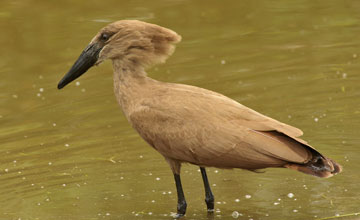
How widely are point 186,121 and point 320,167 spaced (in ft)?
4.36

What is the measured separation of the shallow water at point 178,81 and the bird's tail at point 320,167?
0.76 meters

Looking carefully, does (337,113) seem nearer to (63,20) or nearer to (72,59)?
(72,59)

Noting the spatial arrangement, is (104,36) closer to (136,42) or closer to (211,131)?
(136,42)

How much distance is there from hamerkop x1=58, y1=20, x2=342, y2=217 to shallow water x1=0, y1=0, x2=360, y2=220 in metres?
0.76

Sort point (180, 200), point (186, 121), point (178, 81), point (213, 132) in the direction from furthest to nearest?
1. point (178, 81)
2. point (180, 200)
3. point (186, 121)
4. point (213, 132)

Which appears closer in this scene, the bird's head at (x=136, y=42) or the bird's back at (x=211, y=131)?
the bird's back at (x=211, y=131)

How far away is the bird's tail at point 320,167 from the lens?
24.9 feet

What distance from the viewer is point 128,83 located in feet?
28.4

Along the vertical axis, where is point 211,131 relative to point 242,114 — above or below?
below

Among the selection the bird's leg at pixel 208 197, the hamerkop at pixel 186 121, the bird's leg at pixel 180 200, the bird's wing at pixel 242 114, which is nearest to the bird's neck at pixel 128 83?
the hamerkop at pixel 186 121

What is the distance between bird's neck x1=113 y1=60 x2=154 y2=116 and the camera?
8.56 metres

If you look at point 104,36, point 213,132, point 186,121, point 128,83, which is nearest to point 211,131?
point 213,132

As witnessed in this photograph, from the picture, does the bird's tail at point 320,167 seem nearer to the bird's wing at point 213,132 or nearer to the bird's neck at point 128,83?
the bird's wing at point 213,132

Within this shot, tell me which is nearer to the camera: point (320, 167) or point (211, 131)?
point (320, 167)
